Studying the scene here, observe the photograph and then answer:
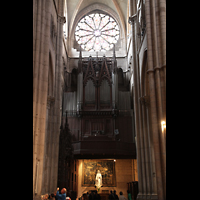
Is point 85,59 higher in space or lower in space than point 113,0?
lower

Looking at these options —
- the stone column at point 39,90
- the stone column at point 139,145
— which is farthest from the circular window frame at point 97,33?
the stone column at point 39,90

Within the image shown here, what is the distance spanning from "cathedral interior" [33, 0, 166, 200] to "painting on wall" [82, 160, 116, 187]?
8 cm

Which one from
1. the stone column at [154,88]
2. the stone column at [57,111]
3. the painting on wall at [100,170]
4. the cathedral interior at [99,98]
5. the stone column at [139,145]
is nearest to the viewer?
the stone column at [154,88]

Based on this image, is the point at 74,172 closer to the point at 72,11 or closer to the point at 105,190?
the point at 105,190

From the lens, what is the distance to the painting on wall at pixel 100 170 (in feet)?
67.5

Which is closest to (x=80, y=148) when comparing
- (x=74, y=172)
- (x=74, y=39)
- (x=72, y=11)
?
(x=74, y=172)

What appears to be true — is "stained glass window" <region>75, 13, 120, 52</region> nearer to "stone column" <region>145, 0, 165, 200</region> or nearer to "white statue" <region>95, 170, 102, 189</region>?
"white statue" <region>95, 170, 102, 189</region>

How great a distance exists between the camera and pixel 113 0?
24.7 meters

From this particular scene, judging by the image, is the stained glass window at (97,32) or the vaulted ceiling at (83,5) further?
the stained glass window at (97,32)

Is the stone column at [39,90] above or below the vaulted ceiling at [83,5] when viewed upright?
below

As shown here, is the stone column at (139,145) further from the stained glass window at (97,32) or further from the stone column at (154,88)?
the stained glass window at (97,32)

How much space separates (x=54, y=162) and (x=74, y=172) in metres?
5.32

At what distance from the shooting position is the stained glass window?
26109 millimetres

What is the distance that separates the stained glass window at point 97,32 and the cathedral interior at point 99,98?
104 mm
